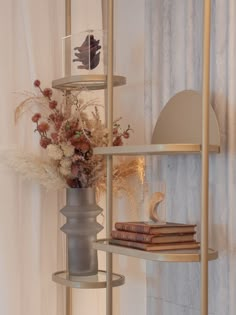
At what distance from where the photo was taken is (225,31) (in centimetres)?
195

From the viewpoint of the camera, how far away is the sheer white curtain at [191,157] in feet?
6.35

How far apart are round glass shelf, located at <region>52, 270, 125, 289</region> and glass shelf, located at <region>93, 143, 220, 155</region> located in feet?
1.50

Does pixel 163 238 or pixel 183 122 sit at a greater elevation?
pixel 183 122

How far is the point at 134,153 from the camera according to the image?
75.5 inches

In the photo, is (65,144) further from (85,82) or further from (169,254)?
(169,254)

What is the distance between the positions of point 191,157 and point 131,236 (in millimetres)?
379

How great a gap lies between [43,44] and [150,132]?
1.71 feet

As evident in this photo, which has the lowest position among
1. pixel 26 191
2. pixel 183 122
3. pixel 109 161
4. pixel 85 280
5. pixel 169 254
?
pixel 85 280

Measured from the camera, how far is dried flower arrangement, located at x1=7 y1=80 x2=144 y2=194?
209 centimetres

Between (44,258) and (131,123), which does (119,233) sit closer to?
(44,258)

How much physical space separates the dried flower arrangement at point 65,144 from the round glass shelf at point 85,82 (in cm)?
3

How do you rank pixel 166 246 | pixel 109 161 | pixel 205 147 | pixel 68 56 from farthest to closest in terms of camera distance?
1. pixel 68 56
2. pixel 109 161
3. pixel 166 246
4. pixel 205 147

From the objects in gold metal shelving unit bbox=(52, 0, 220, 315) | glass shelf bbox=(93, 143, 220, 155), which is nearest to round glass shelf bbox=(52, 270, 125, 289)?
gold metal shelving unit bbox=(52, 0, 220, 315)

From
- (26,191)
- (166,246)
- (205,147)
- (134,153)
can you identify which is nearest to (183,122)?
(134,153)
